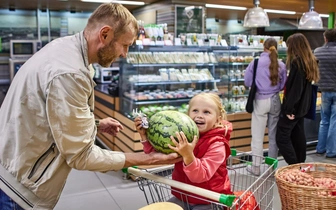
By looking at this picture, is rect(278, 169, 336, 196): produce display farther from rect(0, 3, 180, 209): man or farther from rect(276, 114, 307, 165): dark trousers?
rect(276, 114, 307, 165): dark trousers

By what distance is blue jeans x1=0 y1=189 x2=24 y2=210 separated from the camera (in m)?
1.57

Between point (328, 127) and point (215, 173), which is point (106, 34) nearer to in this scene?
point (215, 173)

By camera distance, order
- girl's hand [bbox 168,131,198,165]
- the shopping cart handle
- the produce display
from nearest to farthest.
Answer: the shopping cart handle
girl's hand [bbox 168,131,198,165]
the produce display

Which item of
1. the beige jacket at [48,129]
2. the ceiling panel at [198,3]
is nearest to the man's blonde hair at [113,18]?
the beige jacket at [48,129]

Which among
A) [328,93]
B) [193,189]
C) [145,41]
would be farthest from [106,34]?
[328,93]

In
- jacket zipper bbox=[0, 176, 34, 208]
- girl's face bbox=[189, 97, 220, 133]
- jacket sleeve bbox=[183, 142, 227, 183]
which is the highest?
girl's face bbox=[189, 97, 220, 133]

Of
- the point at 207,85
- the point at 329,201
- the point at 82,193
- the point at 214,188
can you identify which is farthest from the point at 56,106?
the point at 207,85

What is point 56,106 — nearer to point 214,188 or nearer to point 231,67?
point 214,188

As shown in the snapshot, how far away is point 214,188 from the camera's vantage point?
6.15 feet

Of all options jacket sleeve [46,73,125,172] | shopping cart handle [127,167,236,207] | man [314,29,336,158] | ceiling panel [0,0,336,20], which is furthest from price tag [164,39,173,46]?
jacket sleeve [46,73,125,172]

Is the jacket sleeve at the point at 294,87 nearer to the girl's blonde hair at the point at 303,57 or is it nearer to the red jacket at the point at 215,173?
the girl's blonde hair at the point at 303,57

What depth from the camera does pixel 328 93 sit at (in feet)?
17.8

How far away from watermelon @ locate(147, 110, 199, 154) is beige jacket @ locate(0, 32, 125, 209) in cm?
18

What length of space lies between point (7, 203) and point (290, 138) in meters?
3.59
